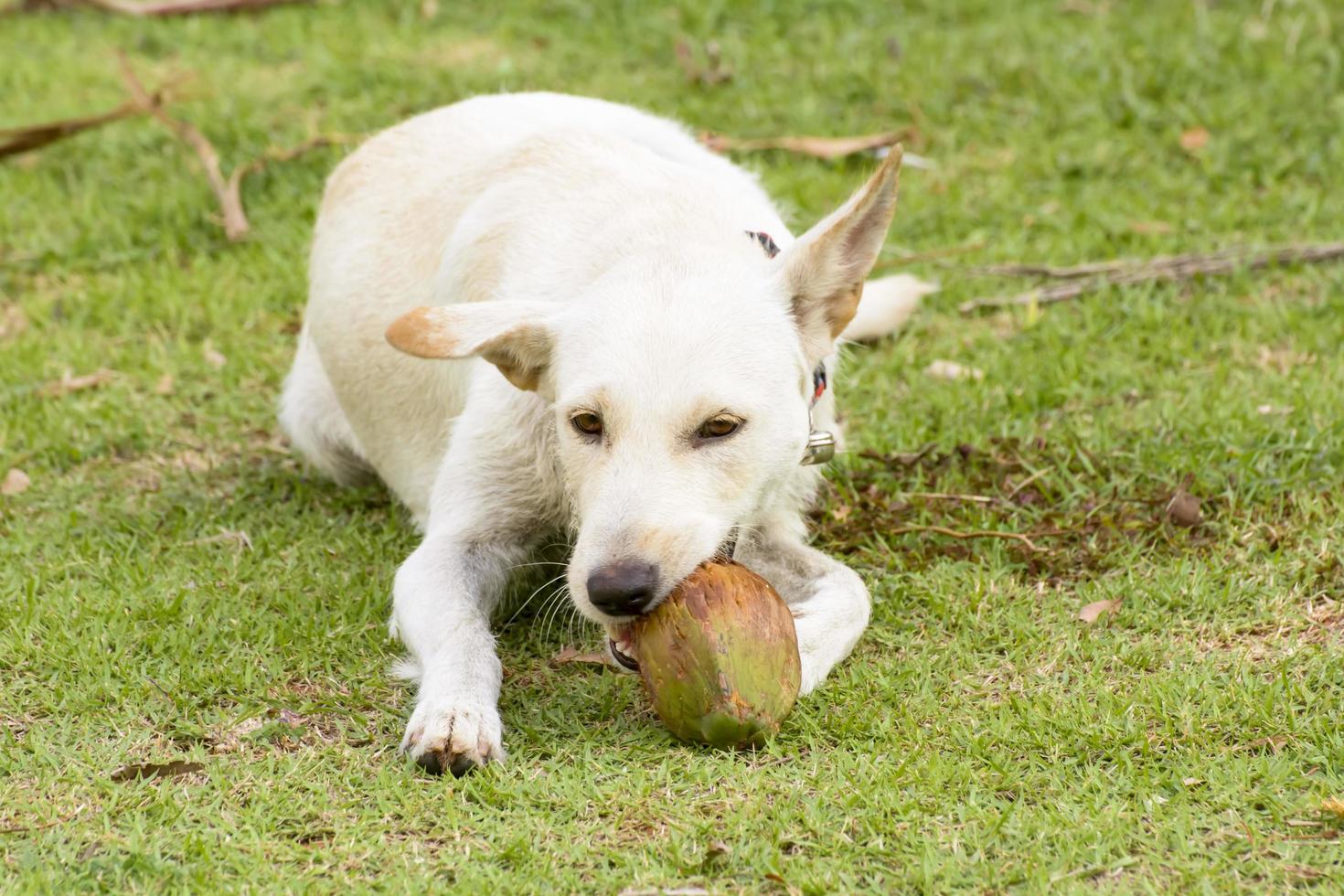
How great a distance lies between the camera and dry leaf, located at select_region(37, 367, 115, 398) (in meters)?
6.41

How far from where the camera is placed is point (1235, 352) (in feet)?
20.5

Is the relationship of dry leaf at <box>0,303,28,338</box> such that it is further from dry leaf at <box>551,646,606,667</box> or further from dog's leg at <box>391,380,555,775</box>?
dry leaf at <box>551,646,606,667</box>

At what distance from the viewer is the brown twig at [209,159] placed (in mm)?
7562

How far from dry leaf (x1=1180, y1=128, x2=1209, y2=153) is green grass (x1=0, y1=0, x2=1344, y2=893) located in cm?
6

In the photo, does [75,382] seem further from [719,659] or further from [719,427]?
[719,659]

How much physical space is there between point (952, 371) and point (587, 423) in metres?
2.70

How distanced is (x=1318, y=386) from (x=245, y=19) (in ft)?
22.4

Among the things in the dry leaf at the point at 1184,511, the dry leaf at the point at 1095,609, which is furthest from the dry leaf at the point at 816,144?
the dry leaf at the point at 1095,609

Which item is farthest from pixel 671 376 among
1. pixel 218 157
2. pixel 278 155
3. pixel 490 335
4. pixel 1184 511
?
pixel 218 157

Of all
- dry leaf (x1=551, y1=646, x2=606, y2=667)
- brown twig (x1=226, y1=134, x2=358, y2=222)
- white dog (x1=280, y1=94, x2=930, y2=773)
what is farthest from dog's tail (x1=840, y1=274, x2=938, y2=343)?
brown twig (x1=226, y1=134, x2=358, y2=222)

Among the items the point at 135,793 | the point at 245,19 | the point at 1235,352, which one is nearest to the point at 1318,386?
the point at 1235,352

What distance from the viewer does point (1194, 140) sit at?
8016 millimetres

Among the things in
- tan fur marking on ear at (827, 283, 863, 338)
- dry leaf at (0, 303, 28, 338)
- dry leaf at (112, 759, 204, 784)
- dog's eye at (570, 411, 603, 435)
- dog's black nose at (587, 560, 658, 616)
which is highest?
tan fur marking on ear at (827, 283, 863, 338)

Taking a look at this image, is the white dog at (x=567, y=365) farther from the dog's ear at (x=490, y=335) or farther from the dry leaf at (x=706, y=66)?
the dry leaf at (x=706, y=66)
